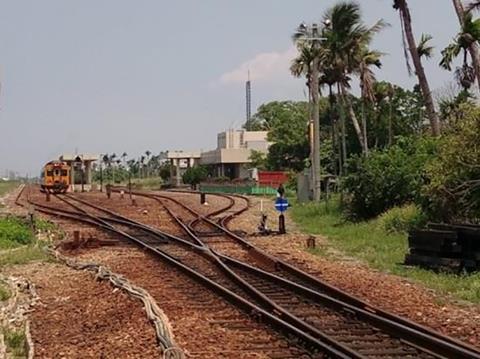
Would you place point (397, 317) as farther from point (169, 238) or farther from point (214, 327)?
point (169, 238)

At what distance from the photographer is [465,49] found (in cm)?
2673

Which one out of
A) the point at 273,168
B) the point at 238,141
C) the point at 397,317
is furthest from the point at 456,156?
the point at 238,141

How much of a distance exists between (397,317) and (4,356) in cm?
473

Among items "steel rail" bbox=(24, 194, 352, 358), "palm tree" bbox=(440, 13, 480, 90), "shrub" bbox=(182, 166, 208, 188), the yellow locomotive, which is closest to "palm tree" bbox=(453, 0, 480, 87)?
"palm tree" bbox=(440, 13, 480, 90)

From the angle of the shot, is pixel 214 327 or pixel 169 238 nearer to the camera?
pixel 214 327

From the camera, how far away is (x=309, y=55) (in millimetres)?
36094

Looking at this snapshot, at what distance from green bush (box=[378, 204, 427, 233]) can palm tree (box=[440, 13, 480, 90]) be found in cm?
633

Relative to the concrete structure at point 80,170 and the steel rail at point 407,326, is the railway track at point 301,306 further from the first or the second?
the concrete structure at point 80,170

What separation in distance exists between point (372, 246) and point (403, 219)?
289 centimetres

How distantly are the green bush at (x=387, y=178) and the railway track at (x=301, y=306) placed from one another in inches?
253

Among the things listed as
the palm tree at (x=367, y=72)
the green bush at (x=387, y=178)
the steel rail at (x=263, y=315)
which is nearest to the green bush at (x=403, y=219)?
the green bush at (x=387, y=178)

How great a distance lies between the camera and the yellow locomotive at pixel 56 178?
62.9 metres

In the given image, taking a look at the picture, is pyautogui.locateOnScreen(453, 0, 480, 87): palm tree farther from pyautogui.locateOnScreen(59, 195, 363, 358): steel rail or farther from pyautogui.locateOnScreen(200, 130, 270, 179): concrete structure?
pyautogui.locateOnScreen(200, 130, 270, 179): concrete structure

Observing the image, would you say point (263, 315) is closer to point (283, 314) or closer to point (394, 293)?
point (283, 314)
